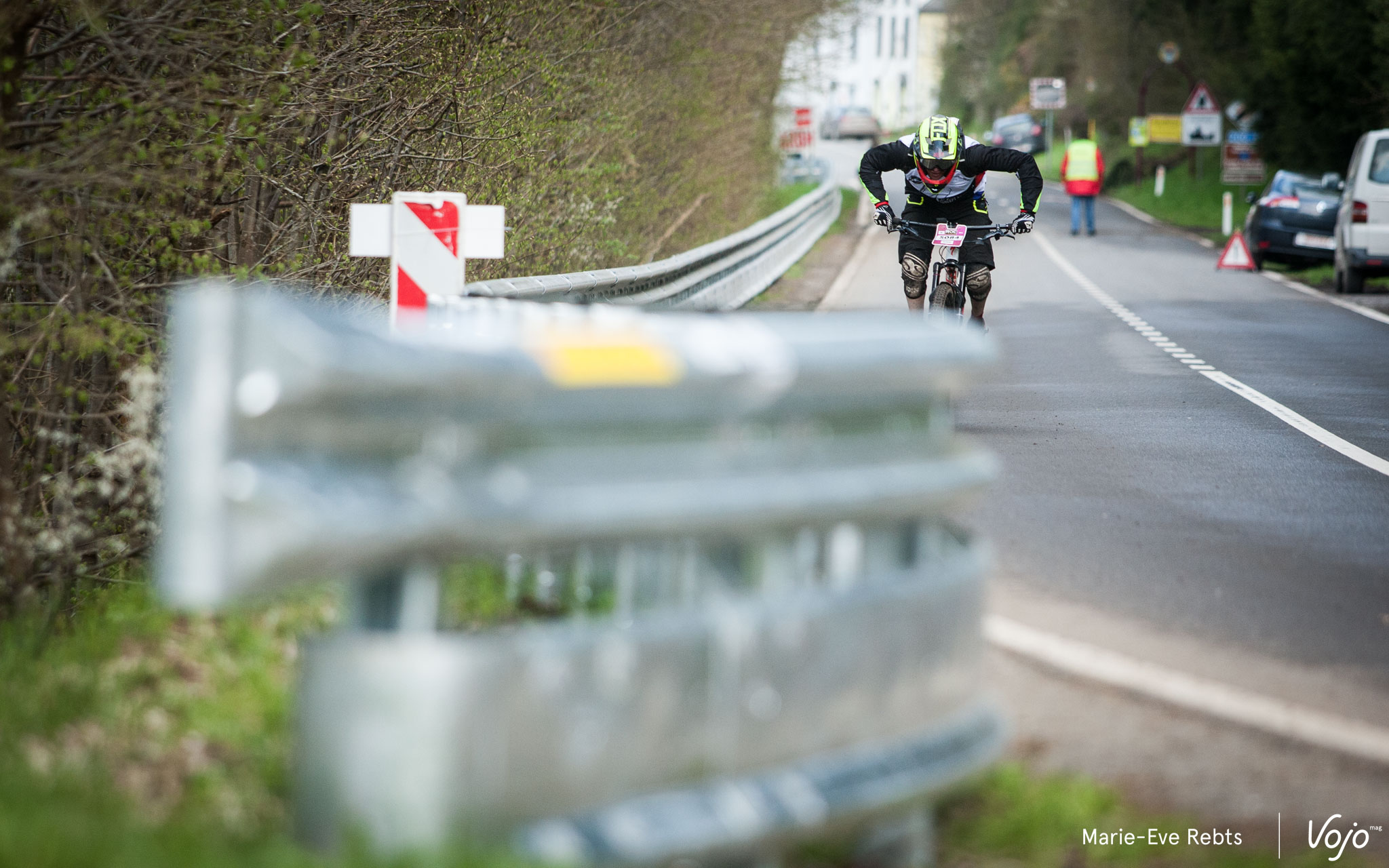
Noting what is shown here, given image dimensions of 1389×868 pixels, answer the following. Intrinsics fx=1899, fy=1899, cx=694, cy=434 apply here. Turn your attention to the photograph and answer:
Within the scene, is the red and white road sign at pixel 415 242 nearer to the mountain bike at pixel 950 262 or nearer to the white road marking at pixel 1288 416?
the mountain bike at pixel 950 262

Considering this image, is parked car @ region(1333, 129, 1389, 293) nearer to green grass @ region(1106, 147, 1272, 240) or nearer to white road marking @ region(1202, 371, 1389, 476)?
white road marking @ region(1202, 371, 1389, 476)

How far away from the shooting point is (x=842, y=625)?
3.76m

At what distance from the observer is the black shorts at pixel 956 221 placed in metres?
12.8

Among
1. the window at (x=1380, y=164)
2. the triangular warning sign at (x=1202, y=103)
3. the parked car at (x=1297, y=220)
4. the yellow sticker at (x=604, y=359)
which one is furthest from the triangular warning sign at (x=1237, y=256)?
the yellow sticker at (x=604, y=359)

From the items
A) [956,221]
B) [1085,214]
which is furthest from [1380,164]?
[1085,214]

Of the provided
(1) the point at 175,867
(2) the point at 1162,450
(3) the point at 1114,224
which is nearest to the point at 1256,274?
(3) the point at 1114,224

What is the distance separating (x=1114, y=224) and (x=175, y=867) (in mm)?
44040

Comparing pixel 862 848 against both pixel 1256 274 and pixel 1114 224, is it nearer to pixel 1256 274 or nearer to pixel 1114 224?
pixel 1256 274

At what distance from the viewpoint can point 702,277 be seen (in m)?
19.2

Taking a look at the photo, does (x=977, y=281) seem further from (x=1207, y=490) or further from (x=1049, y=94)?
(x=1049, y=94)

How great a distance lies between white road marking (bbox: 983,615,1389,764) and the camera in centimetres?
494

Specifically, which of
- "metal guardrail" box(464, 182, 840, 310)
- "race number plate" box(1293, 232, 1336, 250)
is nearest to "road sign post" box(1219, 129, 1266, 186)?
"metal guardrail" box(464, 182, 840, 310)

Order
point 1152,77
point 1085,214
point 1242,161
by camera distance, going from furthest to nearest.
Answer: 1. point 1152,77
2. point 1242,161
3. point 1085,214

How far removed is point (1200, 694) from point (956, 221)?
7.95 metres
